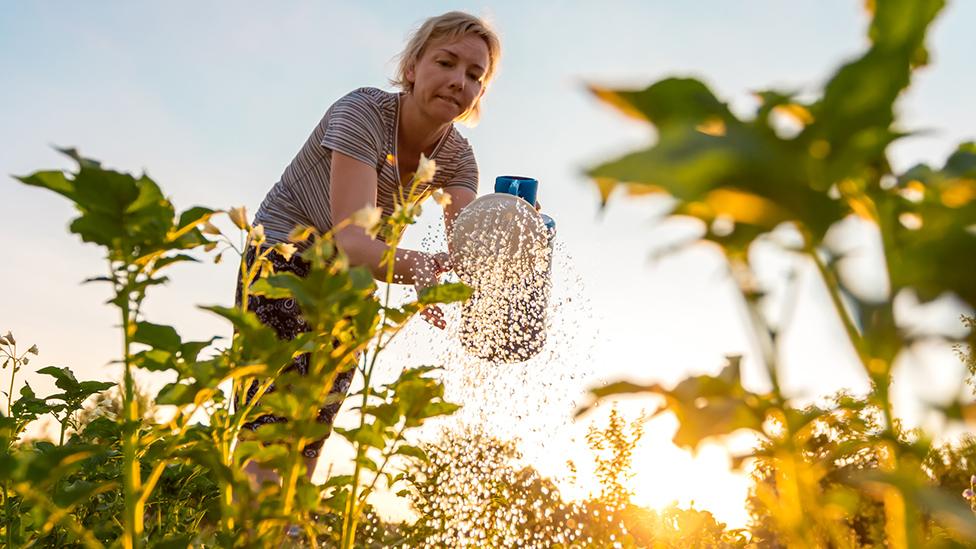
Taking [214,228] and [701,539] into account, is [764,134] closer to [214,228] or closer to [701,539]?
[214,228]

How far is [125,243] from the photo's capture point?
3.64 ft

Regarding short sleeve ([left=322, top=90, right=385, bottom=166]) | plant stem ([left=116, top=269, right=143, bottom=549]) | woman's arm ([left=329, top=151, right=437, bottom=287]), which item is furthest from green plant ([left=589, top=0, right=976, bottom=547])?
short sleeve ([left=322, top=90, right=385, bottom=166])

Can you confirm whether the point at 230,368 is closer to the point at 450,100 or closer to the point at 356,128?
the point at 356,128

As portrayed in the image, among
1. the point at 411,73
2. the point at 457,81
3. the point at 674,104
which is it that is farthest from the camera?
the point at 411,73

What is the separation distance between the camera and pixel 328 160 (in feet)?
11.3

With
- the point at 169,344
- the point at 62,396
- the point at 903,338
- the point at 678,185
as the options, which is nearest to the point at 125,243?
the point at 169,344

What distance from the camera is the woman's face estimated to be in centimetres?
341

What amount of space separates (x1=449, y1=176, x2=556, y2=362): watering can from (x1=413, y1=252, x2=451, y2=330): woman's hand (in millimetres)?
125

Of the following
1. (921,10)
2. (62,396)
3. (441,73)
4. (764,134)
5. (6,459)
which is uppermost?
(441,73)

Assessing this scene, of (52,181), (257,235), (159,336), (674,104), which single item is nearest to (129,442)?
(159,336)

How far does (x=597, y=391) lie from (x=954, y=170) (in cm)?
38

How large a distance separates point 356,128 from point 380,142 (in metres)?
0.13

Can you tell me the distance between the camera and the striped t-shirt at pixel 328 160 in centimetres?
315

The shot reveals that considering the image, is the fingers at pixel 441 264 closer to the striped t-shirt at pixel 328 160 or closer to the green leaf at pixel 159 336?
the striped t-shirt at pixel 328 160
